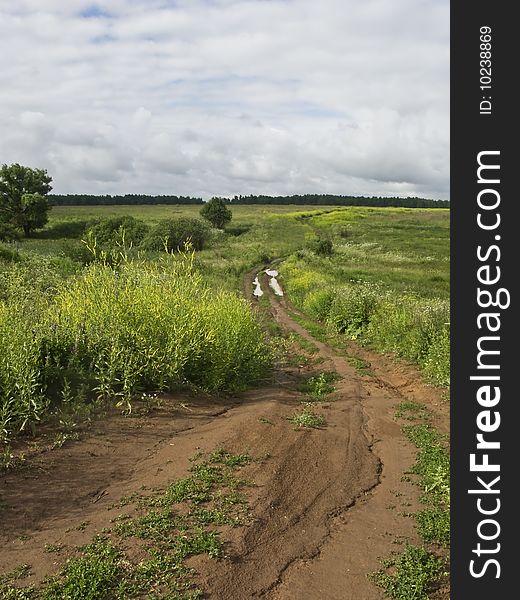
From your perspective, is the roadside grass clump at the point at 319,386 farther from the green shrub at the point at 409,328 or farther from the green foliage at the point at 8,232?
the green foliage at the point at 8,232

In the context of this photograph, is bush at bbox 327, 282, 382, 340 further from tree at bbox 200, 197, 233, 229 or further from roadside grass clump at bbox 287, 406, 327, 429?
tree at bbox 200, 197, 233, 229

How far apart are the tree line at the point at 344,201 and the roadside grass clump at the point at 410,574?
137 meters

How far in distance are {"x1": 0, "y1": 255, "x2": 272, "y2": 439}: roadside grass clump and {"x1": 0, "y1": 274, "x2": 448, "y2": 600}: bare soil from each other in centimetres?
50

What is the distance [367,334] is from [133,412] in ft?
33.5

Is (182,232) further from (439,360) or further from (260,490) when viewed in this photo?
(260,490)

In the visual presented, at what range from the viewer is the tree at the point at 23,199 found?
51938 mm

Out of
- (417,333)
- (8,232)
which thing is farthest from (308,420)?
(8,232)

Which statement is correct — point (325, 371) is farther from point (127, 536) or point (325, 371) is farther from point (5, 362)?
point (127, 536)

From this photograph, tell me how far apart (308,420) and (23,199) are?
1965 inches

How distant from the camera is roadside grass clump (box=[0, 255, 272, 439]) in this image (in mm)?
6148

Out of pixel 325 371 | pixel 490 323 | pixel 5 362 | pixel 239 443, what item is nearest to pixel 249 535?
pixel 239 443

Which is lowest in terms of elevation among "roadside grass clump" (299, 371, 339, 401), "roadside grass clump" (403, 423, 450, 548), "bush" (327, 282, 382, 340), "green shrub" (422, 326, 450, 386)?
"roadside grass clump" (403, 423, 450, 548)

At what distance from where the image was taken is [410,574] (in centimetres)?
419

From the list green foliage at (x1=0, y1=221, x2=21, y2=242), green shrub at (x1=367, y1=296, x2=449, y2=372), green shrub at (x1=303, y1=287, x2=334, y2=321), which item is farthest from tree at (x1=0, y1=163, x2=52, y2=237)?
green shrub at (x1=367, y1=296, x2=449, y2=372)
